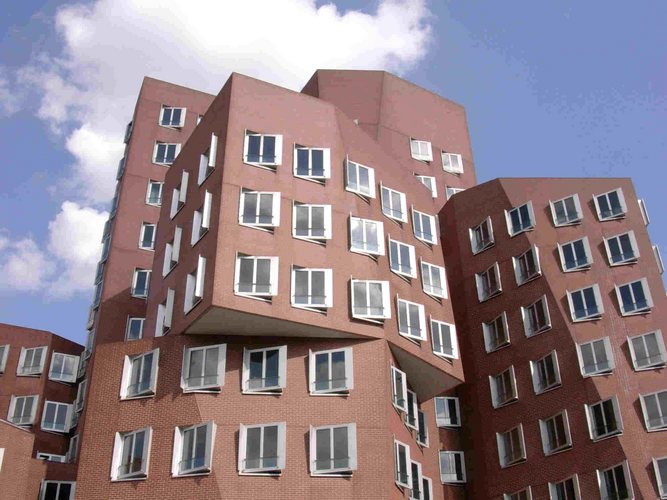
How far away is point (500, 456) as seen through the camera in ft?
Answer: 175

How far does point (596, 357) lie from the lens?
5072 cm

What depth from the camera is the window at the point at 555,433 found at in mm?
49750

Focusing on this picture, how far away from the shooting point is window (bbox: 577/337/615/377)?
50.1m

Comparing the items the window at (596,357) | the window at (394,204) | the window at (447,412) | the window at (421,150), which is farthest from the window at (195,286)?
the window at (421,150)

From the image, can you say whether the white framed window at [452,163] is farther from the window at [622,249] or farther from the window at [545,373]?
the window at [545,373]

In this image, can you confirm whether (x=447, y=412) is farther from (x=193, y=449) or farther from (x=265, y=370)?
(x=193, y=449)

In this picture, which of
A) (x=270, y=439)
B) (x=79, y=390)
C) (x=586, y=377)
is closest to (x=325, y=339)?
(x=270, y=439)

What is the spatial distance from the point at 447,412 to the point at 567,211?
55.3ft

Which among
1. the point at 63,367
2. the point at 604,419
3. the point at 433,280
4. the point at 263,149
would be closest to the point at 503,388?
the point at 604,419

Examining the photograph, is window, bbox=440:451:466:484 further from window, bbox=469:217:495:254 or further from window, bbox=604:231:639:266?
window, bbox=604:231:639:266

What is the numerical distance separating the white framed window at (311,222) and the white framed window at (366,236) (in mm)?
1596

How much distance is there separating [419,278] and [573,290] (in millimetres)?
12586

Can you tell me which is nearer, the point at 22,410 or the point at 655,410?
the point at 655,410

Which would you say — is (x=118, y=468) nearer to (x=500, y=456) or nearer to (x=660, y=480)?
(x=500, y=456)
